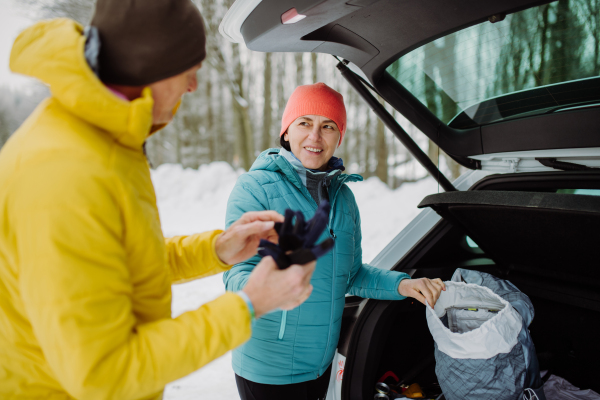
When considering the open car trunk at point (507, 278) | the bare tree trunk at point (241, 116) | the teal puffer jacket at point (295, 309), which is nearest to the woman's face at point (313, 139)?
the teal puffer jacket at point (295, 309)

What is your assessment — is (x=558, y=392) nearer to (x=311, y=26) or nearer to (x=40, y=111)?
(x=311, y=26)

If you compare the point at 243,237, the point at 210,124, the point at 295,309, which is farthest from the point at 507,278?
the point at 210,124

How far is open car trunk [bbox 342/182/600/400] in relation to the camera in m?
1.59

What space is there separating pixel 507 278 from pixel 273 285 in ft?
5.86

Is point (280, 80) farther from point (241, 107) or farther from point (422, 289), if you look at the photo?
point (422, 289)

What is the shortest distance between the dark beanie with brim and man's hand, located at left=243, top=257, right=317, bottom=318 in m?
0.45

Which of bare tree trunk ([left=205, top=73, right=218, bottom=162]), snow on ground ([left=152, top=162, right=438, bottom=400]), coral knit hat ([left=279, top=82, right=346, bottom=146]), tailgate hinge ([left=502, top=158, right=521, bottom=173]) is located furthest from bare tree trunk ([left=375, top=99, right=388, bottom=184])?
coral knit hat ([left=279, top=82, right=346, bottom=146])

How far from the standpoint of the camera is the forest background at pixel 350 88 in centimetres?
138

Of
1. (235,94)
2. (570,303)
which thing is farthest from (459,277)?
(235,94)

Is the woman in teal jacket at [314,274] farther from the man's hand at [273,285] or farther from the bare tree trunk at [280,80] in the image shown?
the bare tree trunk at [280,80]

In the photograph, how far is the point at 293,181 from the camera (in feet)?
5.25

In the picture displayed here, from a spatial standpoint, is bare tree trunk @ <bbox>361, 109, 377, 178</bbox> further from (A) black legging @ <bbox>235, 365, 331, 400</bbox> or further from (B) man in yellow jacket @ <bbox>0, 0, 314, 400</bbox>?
(B) man in yellow jacket @ <bbox>0, 0, 314, 400</bbox>

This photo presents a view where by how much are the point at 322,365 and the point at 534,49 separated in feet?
4.89

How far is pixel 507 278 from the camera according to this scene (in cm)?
210
